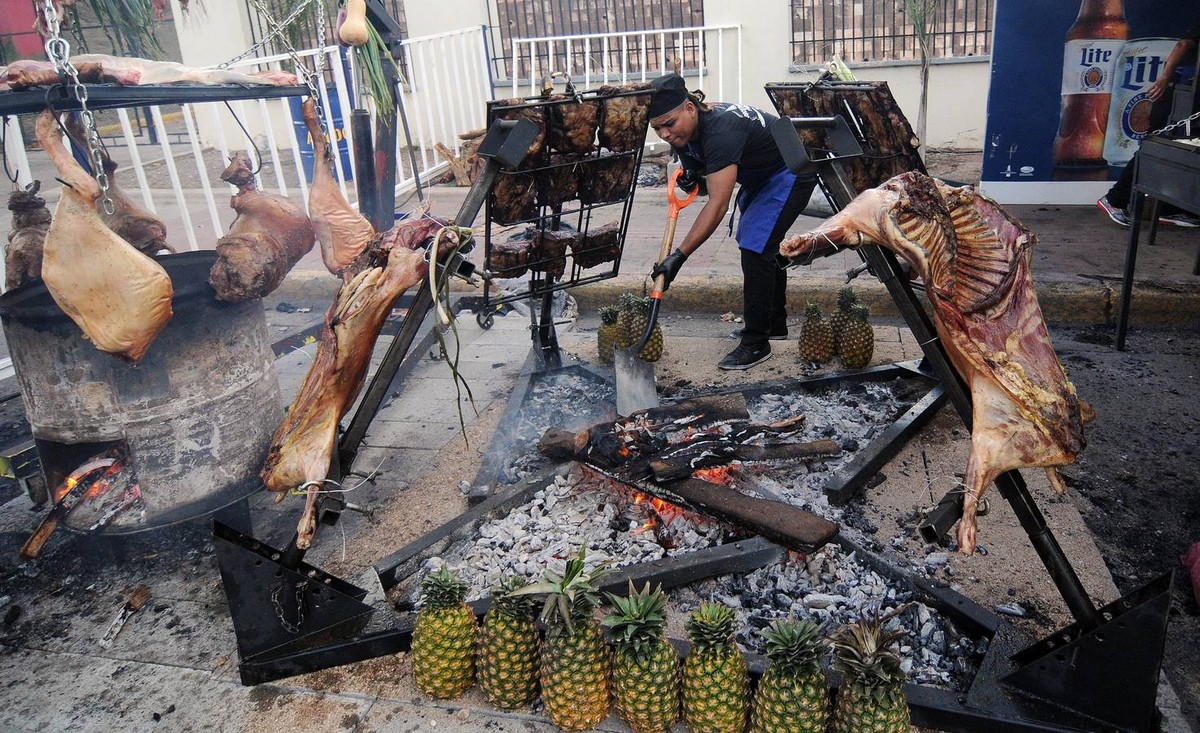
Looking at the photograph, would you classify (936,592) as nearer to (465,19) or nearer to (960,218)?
(960,218)

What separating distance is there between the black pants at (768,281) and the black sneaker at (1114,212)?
4109 mm

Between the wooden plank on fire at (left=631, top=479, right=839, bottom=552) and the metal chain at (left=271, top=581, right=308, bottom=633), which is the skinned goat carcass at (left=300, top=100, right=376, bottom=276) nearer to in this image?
the metal chain at (left=271, top=581, right=308, bottom=633)

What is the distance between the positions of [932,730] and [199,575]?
122 inches

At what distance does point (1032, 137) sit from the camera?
816cm

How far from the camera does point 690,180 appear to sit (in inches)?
203

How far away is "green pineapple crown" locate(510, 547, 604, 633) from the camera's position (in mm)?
2369

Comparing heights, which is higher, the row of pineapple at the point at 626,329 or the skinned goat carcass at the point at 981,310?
the skinned goat carcass at the point at 981,310

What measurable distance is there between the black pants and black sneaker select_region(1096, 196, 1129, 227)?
13.5ft

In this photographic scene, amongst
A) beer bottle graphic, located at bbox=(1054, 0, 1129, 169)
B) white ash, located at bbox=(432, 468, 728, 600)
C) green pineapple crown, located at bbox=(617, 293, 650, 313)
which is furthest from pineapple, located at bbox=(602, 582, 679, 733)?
beer bottle graphic, located at bbox=(1054, 0, 1129, 169)

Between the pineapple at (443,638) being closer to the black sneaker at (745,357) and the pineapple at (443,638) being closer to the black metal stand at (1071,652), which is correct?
the black metal stand at (1071,652)

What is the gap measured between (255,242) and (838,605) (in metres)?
3.14

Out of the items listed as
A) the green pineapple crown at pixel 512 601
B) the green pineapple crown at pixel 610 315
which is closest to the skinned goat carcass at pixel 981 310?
the green pineapple crown at pixel 512 601

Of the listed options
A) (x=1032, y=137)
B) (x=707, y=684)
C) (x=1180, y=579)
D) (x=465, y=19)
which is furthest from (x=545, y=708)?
(x=465, y=19)

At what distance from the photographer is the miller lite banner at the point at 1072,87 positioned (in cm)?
753
